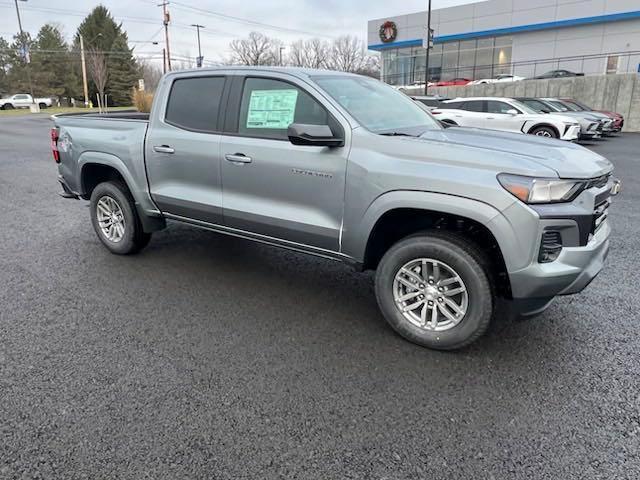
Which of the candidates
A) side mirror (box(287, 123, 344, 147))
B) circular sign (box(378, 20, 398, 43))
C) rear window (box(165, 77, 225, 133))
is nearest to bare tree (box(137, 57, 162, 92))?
circular sign (box(378, 20, 398, 43))

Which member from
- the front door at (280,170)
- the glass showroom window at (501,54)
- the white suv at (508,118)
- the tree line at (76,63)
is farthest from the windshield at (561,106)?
the tree line at (76,63)

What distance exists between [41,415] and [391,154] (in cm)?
264

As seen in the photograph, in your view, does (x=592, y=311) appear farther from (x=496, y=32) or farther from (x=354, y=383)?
(x=496, y=32)

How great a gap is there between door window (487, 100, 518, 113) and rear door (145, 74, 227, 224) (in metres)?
13.8

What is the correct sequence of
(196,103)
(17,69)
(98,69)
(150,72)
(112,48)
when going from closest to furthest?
1. (196,103)
2. (98,69)
3. (112,48)
4. (17,69)
5. (150,72)

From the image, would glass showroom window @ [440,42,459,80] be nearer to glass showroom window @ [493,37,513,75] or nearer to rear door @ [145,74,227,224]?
glass showroom window @ [493,37,513,75]

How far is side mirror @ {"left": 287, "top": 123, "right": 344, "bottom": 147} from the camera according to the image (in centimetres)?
341

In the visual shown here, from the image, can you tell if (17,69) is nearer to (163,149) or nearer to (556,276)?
(163,149)

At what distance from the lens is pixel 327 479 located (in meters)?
2.28

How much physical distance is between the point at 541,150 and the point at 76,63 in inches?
2963

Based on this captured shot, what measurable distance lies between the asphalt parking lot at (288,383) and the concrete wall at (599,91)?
2575 centimetres

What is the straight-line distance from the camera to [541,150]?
3340mm

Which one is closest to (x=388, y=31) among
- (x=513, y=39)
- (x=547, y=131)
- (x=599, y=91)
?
(x=513, y=39)

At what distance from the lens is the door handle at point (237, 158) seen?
13.3ft
